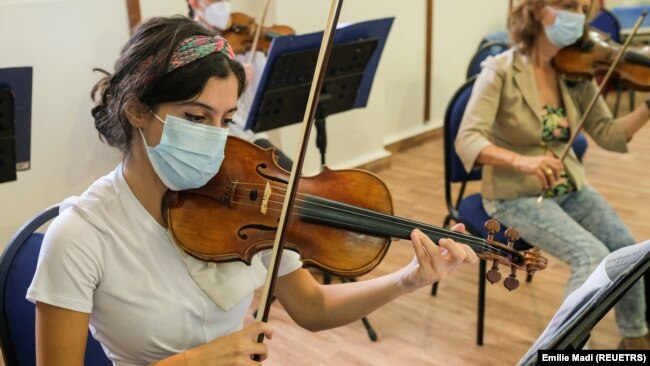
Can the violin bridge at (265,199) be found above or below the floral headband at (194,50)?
below

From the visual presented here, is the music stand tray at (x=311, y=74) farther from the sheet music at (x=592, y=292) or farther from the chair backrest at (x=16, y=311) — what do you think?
the sheet music at (x=592, y=292)

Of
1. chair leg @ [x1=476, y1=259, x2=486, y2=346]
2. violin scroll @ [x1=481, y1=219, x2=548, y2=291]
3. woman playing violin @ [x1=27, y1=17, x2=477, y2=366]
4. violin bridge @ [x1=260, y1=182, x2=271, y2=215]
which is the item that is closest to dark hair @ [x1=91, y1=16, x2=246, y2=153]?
woman playing violin @ [x1=27, y1=17, x2=477, y2=366]

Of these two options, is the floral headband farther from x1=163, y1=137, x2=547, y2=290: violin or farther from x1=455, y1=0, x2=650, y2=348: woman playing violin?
x1=455, y1=0, x2=650, y2=348: woman playing violin

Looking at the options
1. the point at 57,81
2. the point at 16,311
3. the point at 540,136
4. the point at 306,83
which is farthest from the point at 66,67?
the point at 540,136

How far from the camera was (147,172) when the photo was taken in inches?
44.1

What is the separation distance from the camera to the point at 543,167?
1.96 metres

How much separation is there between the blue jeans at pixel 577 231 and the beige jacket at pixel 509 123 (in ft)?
0.16

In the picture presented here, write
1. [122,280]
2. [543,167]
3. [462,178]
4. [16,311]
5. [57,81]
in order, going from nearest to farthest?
[122,280] < [16,311] < [543,167] < [462,178] < [57,81]

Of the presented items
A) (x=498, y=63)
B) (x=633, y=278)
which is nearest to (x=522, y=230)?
(x=498, y=63)

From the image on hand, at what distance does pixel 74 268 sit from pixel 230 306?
0.27 m

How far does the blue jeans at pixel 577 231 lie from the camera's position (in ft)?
6.42

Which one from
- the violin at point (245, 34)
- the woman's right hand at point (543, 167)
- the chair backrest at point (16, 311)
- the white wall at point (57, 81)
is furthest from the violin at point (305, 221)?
the violin at point (245, 34)

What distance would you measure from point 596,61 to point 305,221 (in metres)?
1.41

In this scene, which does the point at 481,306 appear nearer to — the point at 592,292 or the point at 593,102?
the point at 593,102
